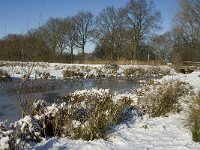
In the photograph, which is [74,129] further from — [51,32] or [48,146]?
[51,32]

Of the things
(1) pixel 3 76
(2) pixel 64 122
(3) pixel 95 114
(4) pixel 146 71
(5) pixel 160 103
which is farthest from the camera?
(4) pixel 146 71

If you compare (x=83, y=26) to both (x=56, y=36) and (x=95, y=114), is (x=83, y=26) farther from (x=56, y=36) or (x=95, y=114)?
(x=95, y=114)

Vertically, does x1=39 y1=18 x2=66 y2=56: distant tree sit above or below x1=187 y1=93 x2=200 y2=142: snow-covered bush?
above

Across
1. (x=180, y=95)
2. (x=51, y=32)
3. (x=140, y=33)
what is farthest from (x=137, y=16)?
(x=180, y=95)

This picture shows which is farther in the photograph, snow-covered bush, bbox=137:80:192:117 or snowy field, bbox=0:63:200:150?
snow-covered bush, bbox=137:80:192:117

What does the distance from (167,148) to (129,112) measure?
2.38 m

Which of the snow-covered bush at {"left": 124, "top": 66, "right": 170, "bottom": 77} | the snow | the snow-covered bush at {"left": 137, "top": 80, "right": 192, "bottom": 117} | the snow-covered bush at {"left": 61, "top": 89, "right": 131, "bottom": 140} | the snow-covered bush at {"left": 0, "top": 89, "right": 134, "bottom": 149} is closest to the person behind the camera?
the snow-covered bush at {"left": 0, "top": 89, "right": 134, "bottom": 149}

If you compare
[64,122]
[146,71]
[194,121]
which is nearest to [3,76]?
[64,122]

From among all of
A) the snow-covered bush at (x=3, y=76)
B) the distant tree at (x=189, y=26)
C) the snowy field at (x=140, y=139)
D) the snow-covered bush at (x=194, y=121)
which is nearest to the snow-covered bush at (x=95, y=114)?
the snowy field at (x=140, y=139)

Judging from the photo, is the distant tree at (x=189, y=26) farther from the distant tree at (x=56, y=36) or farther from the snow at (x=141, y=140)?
the snow at (x=141, y=140)

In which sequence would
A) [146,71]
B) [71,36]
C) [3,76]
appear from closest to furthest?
1. [3,76]
2. [146,71]
3. [71,36]

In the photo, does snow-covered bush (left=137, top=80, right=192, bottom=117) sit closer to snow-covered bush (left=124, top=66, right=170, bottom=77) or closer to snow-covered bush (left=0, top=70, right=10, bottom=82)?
snow-covered bush (left=0, top=70, right=10, bottom=82)

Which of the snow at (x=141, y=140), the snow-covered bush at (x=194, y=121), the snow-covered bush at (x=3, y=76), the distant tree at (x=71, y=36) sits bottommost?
the snow at (x=141, y=140)

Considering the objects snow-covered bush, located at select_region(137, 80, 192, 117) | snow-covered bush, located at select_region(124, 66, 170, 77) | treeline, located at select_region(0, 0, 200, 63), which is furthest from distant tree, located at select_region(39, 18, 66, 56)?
snow-covered bush, located at select_region(137, 80, 192, 117)
